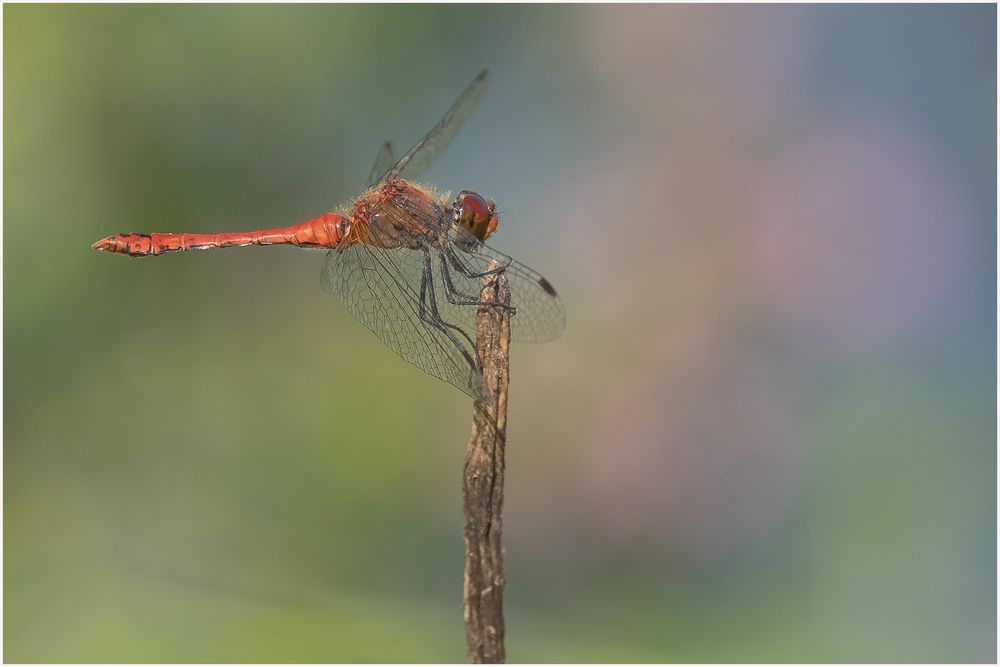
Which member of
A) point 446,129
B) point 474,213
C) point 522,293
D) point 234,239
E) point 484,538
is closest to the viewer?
point 484,538

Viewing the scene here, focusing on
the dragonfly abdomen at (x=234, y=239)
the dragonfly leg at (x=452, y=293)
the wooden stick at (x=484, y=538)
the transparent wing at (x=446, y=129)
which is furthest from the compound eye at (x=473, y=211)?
the wooden stick at (x=484, y=538)

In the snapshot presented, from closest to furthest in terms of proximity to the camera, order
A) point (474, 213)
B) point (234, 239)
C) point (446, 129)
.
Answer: point (474, 213) < point (234, 239) < point (446, 129)

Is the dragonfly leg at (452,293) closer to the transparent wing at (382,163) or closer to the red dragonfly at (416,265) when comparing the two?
the red dragonfly at (416,265)

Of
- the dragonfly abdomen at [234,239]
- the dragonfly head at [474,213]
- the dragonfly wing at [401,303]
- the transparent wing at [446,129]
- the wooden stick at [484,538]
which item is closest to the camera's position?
the wooden stick at [484,538]

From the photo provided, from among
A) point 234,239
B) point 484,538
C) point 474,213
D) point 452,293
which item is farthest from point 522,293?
point 234,239

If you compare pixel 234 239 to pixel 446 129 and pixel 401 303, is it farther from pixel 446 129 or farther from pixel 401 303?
pixel 446 129

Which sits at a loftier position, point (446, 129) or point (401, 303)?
point (446, 129)

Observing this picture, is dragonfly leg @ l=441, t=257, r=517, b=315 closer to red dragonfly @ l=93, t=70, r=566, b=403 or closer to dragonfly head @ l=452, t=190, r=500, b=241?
red dragonfly @ l=93, t=70, r=566, b=403

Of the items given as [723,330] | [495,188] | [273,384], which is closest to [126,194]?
[273,384]

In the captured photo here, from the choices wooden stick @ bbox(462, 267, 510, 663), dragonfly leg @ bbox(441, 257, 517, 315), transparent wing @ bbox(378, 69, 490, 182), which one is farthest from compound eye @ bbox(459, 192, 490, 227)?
wooden stick @ bbox(462, 267, 510, 663)
